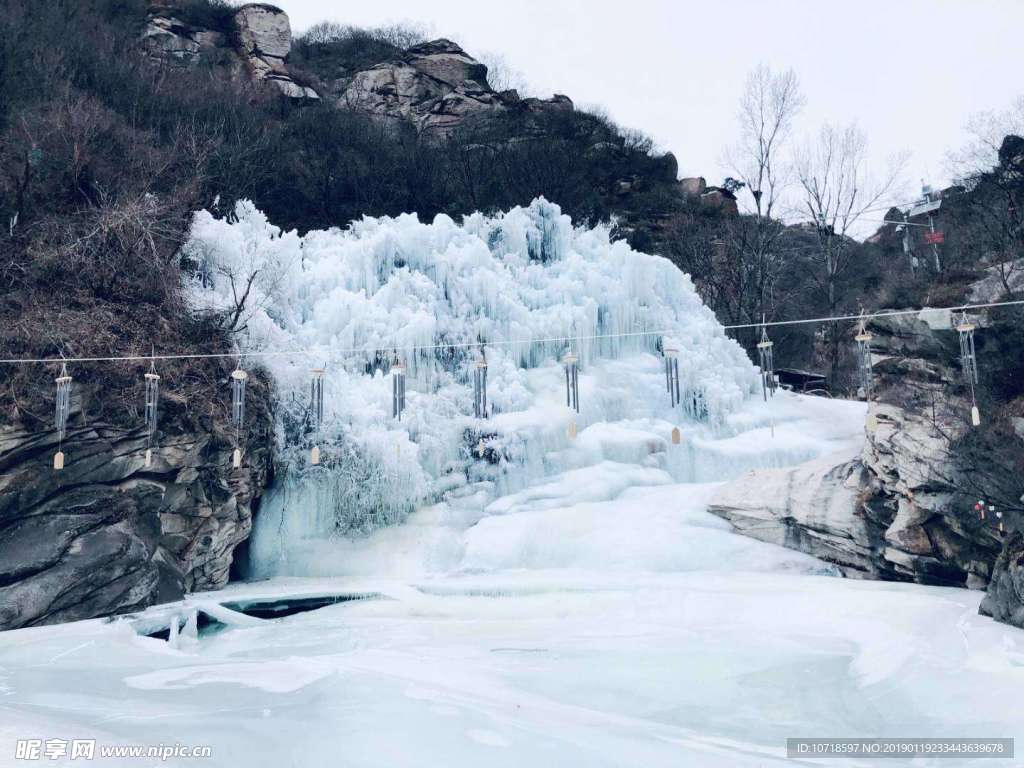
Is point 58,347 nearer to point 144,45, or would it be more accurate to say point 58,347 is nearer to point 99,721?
point 99,721

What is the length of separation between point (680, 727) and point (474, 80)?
26168 mm

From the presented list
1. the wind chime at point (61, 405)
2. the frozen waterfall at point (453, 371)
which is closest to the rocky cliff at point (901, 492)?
the frozen waterfall at point (453, 371)

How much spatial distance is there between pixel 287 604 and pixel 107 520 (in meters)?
2.61

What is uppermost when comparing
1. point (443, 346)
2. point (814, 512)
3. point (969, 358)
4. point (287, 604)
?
point (443, 346)

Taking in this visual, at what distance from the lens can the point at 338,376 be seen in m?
12.9

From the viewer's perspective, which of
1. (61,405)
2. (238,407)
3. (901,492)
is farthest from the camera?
(238,407)

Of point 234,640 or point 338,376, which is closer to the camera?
point 234,640

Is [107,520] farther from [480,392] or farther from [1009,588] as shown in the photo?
[1009,588]

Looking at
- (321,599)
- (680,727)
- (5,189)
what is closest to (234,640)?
(321,599)

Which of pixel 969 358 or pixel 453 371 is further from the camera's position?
pixel 453 371

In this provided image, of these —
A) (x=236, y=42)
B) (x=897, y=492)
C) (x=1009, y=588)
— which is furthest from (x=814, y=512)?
(x=236, y=42)

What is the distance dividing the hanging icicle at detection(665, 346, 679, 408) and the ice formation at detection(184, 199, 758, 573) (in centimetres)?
60

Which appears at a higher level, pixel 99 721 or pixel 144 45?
pixel 144 45

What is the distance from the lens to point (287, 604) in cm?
1032
